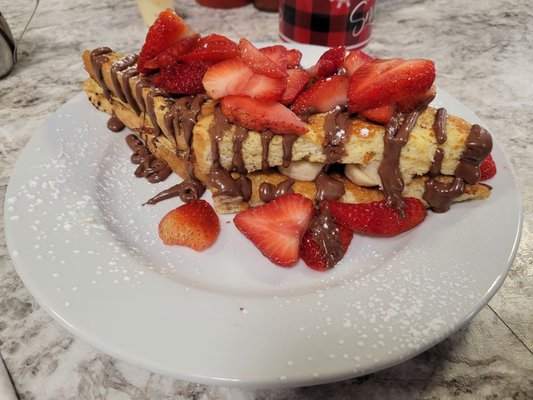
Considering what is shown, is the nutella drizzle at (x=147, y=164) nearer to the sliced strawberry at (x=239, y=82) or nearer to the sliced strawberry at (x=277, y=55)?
the sliced strawberry at (x=239, y=82)

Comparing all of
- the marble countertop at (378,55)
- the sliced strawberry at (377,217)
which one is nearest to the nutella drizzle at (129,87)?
the marble countertop at (378,55)

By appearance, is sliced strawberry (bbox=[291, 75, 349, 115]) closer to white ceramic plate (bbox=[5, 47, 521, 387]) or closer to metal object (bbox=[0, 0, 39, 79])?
white ceramic plate (bbox=[5, 47, 521, 387])

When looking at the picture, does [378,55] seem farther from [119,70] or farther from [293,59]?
[119,70]

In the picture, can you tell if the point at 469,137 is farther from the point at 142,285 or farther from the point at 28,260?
the point at 28,260

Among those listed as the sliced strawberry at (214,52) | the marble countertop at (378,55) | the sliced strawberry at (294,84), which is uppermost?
the sliced strawberry at (214,52)

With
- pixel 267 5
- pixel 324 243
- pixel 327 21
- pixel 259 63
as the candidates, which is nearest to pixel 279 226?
pixel 324 243

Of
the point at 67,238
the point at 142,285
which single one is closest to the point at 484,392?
the point at 142,285

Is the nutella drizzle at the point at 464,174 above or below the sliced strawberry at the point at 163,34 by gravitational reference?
below

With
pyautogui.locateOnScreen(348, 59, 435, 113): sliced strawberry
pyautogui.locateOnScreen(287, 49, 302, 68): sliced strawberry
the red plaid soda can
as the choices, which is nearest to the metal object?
the red plaid soda can
